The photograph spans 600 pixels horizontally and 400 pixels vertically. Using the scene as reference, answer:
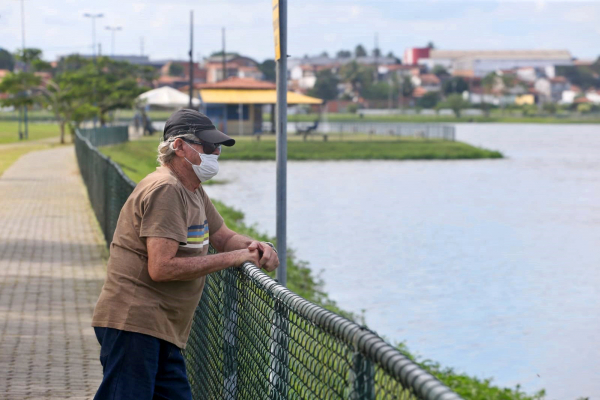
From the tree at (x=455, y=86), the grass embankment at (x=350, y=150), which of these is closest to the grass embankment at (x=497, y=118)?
the tree at (x=455, y=86)

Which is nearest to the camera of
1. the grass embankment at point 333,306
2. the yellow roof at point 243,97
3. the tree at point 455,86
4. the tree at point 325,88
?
the grass embankment at point 333,306

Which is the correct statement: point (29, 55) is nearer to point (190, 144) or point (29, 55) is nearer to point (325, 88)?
point (190, 144)

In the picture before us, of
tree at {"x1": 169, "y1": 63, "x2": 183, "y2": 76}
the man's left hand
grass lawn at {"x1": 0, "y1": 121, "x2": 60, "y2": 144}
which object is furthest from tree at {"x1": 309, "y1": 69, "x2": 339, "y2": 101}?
the man's left hand

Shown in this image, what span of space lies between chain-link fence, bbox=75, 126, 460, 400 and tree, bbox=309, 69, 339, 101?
535 feet

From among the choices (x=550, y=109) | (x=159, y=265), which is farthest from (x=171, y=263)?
(x=550, y=109)

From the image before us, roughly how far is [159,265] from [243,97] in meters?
59.8

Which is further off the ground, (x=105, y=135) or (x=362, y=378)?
(x=362, y=378)

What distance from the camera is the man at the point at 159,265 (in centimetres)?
365

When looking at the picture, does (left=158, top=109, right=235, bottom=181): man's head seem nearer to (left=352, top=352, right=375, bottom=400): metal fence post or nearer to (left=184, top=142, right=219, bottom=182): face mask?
(left=184, top=142, right=219, bottom=182): face mask

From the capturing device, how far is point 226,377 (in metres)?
4.47

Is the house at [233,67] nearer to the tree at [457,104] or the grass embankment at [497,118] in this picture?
the grass embankment at [497,118]

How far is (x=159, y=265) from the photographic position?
3.63 metres

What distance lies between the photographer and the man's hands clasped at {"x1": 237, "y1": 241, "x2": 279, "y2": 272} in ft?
13.2

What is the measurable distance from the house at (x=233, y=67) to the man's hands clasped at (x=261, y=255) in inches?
6260
